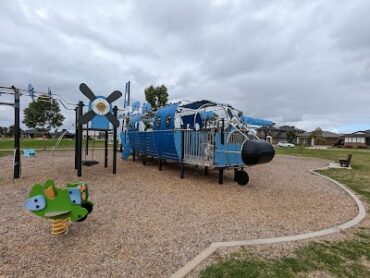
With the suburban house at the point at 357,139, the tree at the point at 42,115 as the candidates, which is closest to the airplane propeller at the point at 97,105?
the tree at the point at 42,115

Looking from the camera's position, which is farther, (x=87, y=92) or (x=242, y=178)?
(x=87, y=92)

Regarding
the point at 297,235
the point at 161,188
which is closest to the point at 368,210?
the point at 297,235

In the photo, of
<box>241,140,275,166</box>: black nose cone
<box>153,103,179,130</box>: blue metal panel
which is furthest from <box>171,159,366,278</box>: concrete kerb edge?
<box>153,103,179,130</box>: blue metal panel

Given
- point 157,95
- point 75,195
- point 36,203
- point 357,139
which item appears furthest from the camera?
point 357,139

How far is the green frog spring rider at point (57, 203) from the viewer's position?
417 centimetres

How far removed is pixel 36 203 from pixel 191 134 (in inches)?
256

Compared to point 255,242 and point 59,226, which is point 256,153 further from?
point 59,226

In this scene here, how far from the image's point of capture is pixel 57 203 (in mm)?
4301

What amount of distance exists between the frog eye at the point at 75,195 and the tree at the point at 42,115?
65352mm

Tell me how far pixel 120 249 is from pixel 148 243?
0.47 m

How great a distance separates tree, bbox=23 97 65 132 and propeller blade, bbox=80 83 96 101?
59.5m

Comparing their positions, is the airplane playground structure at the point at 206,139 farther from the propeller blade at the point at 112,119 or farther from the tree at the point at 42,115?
the tree at the point at 42,115

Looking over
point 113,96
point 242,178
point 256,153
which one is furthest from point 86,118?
point 256,153

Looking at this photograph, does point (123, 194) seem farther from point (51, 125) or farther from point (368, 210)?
point (51, 125)
